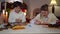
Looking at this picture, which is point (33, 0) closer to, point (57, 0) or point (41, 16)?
point (57, 0)

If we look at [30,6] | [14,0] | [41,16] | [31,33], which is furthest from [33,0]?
Answer: [31,33]

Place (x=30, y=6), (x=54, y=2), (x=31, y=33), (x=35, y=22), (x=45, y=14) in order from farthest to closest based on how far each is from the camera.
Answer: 1. (x=30, y=6)
2. (x=54, y=2)
3. (x=45, y=14)
4. (x=35, y=22)
5. (x=31, y=33)

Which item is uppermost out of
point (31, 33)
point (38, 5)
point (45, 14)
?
point (38, 5)

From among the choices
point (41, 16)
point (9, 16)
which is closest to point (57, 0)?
point (41, 16)

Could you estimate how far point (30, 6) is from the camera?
117 inches

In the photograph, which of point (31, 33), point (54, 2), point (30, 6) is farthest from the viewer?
point (30, 6)

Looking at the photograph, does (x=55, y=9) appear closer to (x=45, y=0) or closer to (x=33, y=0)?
(x=45, y=0)

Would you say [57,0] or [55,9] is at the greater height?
[57,0]

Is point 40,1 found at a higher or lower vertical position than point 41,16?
higher

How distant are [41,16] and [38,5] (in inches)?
61.0

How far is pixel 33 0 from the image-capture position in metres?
2.93

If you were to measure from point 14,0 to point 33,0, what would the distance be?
456 mm

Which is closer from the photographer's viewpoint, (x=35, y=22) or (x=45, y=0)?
(x=35, y=22)

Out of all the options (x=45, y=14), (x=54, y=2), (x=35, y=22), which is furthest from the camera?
(x=54, y=2)
